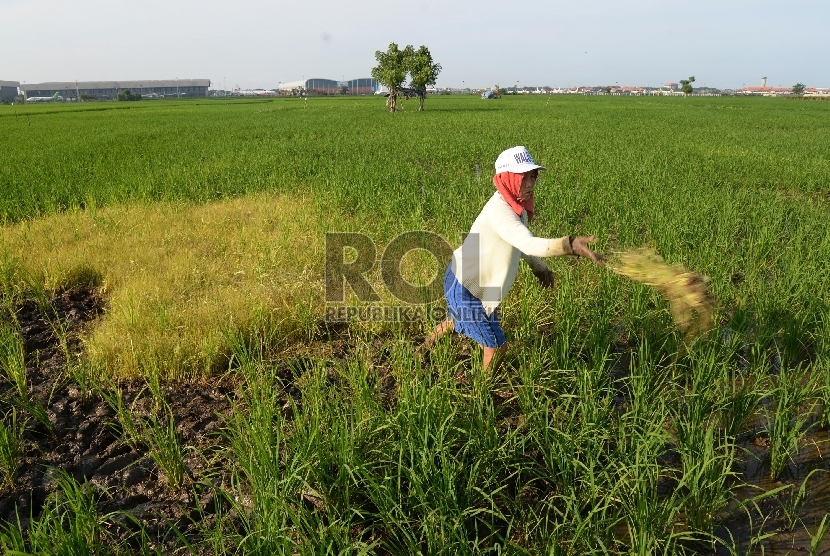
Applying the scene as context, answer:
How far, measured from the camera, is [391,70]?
94.1 feet

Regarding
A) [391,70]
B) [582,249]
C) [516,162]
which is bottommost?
[582,249]

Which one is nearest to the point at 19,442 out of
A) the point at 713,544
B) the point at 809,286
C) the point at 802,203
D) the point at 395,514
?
the point at 395,514

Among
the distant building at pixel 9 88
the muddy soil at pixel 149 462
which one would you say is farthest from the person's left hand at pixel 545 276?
the distant building at pixel 9 88

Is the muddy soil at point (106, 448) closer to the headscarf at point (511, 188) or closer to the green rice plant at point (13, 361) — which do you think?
the green rice plant at point (13, 361)

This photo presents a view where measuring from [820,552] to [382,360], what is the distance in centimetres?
213

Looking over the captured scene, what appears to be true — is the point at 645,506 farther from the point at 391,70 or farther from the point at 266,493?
the point at 391,70

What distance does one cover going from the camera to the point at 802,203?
555 centimetres

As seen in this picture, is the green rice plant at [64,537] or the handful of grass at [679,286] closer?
the green rice plant at [64,537]

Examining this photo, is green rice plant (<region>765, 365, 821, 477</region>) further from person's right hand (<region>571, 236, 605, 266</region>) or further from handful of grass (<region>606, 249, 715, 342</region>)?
person's right hand (<region>571, 236, 605, 266</region>)

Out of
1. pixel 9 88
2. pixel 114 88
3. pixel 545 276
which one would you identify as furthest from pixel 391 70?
pixel 9 88

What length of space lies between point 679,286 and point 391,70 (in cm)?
2883

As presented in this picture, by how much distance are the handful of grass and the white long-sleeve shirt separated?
0.53 m

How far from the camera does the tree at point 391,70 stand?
28.6m

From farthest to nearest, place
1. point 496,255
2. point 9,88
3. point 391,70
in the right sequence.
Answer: point 9,88
point 391,70
point 496,255
